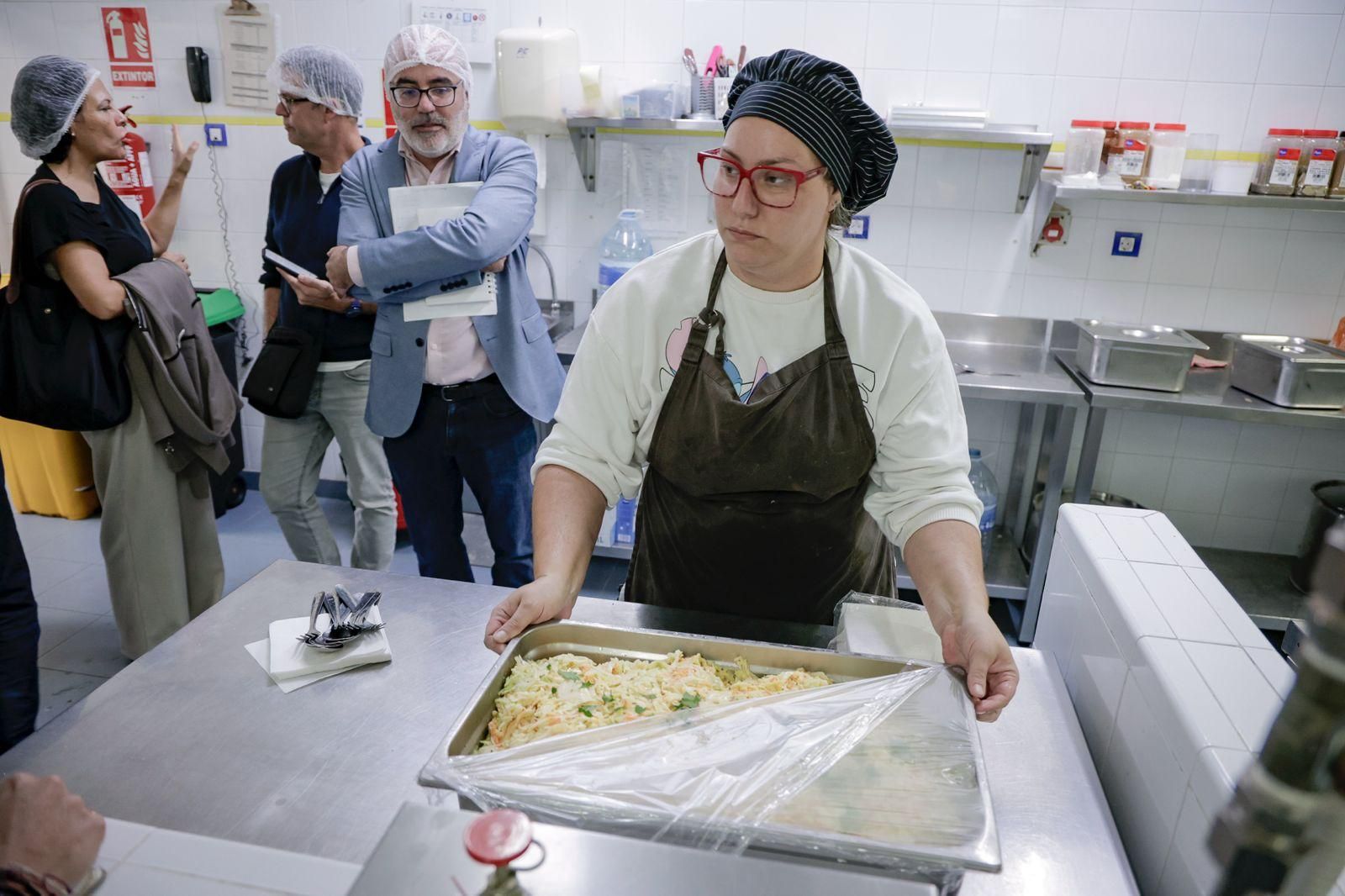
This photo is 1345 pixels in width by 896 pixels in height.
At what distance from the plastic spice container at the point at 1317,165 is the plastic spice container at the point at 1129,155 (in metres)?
0.51

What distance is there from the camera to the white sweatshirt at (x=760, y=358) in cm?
150

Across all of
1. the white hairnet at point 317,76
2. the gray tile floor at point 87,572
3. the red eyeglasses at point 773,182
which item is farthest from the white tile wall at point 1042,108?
the red eyeglasses at point 773,182

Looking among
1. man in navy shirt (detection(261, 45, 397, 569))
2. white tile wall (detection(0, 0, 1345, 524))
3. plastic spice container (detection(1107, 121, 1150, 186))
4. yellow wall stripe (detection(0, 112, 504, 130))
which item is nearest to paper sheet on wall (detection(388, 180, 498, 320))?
man in navy shirt (detection(261, 45, 397, 569))

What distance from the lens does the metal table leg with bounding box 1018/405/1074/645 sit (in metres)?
3.20

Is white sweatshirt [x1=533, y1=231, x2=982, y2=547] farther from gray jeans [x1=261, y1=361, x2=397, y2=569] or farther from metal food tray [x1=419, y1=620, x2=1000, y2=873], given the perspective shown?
gray jeans [x1=261, y1=361, x2=397, y2=569]

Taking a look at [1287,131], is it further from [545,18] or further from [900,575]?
[545,18]

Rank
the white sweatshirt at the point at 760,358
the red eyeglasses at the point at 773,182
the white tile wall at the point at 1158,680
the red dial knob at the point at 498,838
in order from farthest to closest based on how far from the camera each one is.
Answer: the white sweatshirt at the point at 760,358
the red eyeglasses at the point at 773,182
the white tile wall at the point at 1158,680
the red dial knob at the point at 498,838

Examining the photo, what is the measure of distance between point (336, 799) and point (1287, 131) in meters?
3.78

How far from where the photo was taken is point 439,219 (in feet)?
7.91

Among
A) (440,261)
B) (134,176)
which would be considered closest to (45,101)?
(440,261)

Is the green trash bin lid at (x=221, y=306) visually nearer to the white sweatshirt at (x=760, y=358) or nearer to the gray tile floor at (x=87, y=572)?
the gray tile floor at (x=87, y=572)

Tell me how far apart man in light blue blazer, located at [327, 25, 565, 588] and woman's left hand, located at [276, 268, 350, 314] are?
0.26 feet

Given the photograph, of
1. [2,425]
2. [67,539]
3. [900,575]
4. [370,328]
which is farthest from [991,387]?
[2,425]

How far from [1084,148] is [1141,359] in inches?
32.5
